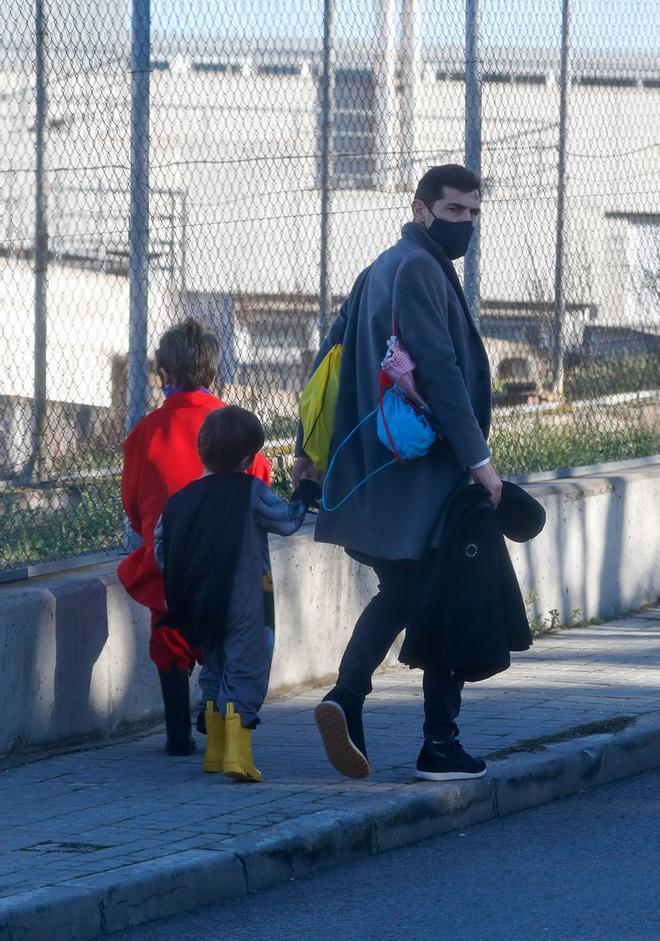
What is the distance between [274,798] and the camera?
205 inches

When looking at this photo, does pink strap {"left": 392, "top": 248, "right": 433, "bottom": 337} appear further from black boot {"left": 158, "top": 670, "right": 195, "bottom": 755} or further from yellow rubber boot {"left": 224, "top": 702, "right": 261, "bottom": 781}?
black boot {"left": 158, "top": 670, "right": 195, "bottom": 755}

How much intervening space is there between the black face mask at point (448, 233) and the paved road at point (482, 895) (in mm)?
1886

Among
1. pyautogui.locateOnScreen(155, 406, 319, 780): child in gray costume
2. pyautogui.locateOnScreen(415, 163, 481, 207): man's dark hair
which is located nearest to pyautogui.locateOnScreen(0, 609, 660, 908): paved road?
pyautogui.locateOnScreen(155, 406, 319, 780): child in gray costume

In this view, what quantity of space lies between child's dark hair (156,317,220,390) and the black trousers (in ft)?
3.18

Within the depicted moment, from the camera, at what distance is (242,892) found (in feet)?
15.1

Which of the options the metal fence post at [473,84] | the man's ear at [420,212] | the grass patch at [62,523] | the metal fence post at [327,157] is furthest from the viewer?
the metal fence post at [473,84]

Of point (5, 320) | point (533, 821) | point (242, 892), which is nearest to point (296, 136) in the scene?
point (5, 320)

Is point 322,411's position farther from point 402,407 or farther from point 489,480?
point 489,480

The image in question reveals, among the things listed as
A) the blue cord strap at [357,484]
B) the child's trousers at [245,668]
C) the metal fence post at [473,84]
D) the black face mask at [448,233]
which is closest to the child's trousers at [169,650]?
the child's trousers at [245,668]

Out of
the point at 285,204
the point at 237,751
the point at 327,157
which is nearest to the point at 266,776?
the point at 237,751

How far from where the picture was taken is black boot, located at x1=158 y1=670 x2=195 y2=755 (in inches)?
229

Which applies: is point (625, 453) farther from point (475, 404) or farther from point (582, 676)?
point (475, 404)

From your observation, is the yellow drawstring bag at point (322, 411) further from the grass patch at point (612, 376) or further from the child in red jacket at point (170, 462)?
the grass patch at point (612, 376)

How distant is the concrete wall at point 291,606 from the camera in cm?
580
